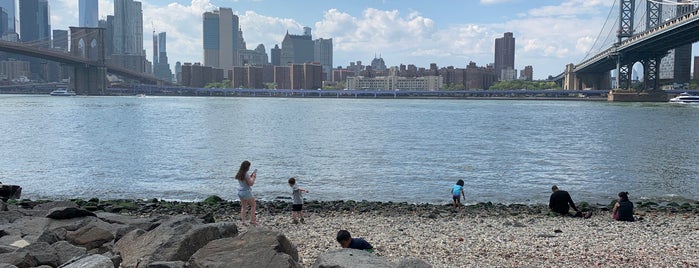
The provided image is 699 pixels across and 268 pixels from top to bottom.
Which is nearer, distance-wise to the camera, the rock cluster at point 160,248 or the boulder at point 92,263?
the boulder at point 92,263

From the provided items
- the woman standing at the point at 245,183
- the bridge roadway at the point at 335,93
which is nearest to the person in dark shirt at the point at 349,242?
the woman standing at the point at 245,183

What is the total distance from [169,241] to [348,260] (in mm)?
1927

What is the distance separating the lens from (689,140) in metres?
35.4

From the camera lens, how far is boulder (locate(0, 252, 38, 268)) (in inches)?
245

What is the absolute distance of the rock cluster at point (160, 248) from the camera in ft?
19.3

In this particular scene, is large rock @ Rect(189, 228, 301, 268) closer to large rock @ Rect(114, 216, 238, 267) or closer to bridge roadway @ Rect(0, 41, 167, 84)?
large rock @ Rect(114, 216, 238, 267)

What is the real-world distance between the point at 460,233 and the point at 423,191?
24.4 ft

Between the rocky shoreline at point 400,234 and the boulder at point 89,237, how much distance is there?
12mm

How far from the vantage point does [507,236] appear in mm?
9398

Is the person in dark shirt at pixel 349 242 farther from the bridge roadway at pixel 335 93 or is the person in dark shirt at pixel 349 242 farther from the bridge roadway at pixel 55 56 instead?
the bridge roadway at pixel 335 93

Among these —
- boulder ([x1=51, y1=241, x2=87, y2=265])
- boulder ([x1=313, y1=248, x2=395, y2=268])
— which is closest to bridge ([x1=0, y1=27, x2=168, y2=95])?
boulder ([x1=51, y1=241, x2=87, y2=265])

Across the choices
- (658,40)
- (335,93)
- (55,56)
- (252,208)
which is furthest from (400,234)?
(335,93)

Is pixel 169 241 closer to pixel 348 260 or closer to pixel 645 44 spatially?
pixel 348 260

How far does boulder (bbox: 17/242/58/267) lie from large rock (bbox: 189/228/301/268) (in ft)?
5.06
